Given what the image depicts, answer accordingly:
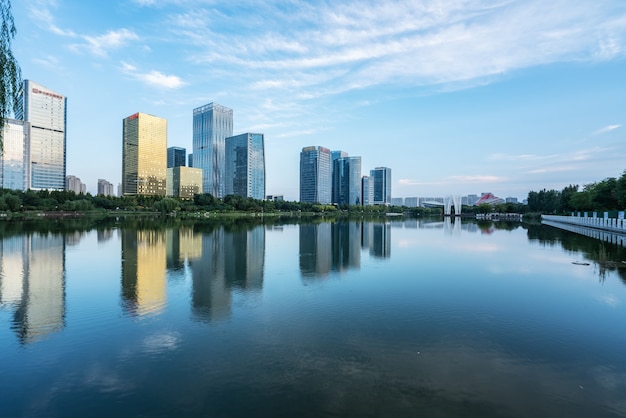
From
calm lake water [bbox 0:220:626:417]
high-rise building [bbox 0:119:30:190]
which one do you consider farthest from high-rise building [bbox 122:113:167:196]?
calm lake water [bbox 0:220:626:417]

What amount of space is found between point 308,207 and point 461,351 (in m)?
161

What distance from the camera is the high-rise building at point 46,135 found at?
14125 centimetres

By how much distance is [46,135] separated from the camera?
14638 cm

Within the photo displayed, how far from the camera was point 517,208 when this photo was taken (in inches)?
6078

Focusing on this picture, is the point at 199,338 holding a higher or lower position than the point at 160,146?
lower

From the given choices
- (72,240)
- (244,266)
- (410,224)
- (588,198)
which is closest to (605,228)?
(588,198)

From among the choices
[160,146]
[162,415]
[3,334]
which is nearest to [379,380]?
[162,415]

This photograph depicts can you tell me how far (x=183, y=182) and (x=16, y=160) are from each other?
72449 millimetres

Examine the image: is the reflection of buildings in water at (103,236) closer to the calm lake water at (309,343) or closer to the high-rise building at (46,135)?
the calm lake water at (309,343)

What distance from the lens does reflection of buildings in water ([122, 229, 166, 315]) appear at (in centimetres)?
1200

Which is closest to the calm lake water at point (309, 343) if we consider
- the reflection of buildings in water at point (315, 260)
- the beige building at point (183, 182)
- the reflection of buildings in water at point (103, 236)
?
the reflection of buildings in water at point (315, 260)

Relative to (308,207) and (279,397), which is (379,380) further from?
(308,207)

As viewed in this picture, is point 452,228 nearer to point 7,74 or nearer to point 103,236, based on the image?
point 103,236

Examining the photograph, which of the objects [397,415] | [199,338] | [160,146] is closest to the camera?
[397,415]
